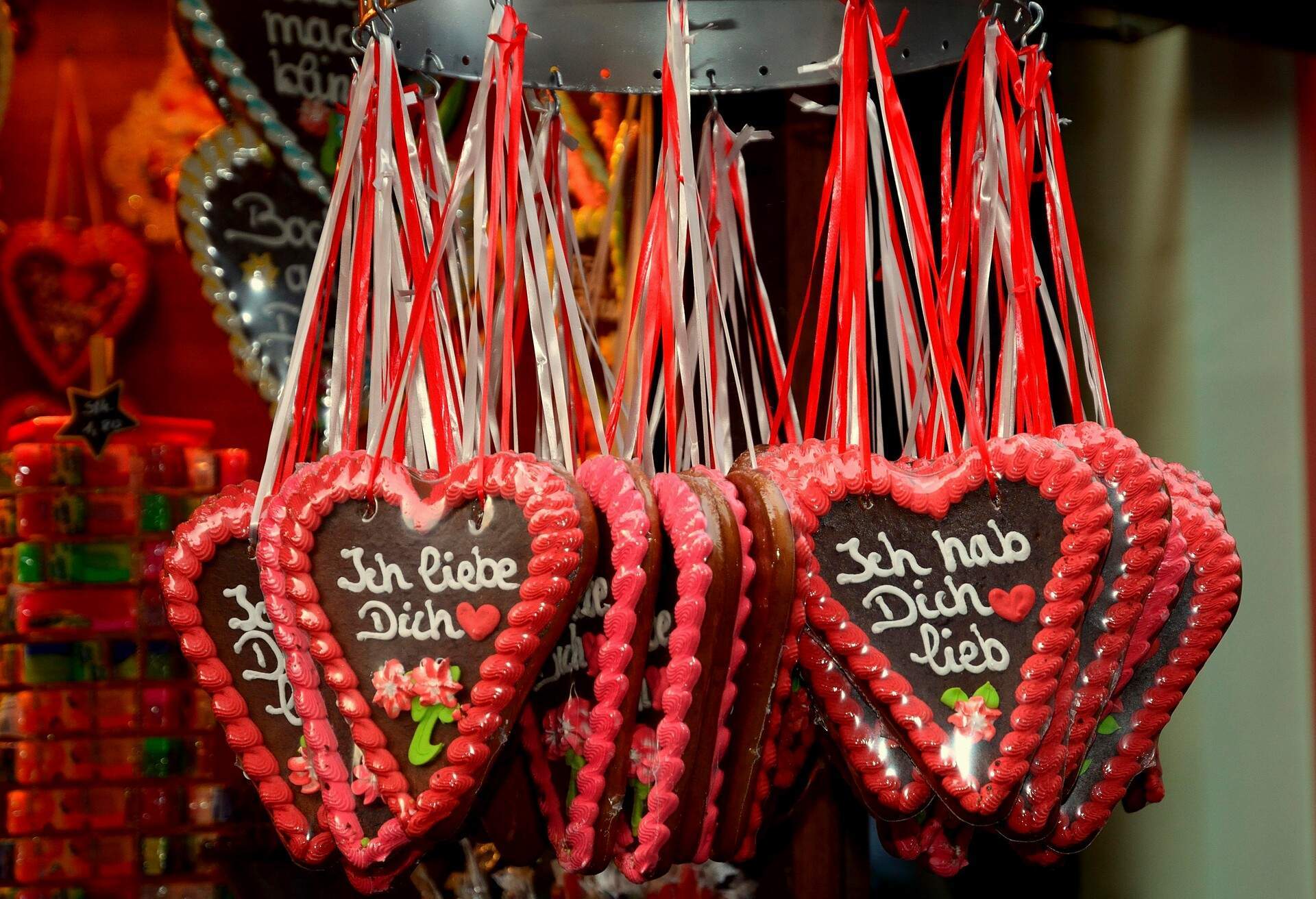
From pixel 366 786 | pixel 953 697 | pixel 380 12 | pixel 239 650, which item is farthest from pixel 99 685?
pixel 953 697

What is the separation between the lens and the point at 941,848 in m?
0.93

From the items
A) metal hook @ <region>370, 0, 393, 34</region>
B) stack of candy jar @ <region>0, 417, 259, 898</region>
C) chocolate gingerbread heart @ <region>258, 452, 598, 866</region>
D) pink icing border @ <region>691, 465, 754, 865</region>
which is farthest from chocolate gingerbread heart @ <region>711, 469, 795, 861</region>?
stack of candy jar @ <region>0, 417, 259, 898</region>

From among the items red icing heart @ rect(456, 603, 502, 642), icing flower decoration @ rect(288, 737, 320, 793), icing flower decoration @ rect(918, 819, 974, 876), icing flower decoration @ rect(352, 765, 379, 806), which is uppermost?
red icing heart @ rect(456, 603, 502, 642)

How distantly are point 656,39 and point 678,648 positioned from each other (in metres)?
0.55

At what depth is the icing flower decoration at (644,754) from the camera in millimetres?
800

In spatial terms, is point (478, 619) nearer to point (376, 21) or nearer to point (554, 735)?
point (554, 735)

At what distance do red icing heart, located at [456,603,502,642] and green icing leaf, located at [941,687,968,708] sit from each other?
0.89 ft

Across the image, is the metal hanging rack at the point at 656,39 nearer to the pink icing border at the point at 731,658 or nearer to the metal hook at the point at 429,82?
the metal hook at the point at 429,82

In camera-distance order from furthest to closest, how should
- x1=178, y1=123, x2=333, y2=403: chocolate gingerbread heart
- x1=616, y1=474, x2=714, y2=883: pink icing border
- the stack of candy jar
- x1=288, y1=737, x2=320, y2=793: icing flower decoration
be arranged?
x1=178, y1=123, x2=333, y2=403: chocolate gingerbread heart → the stack of candy jar → x1=288, y1=737, x2=320, y2=793: icing flower decoration → x1=616, y1=474, x2=714, y2=883: pink icing border

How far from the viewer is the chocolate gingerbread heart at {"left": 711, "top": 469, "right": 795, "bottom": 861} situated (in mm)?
757

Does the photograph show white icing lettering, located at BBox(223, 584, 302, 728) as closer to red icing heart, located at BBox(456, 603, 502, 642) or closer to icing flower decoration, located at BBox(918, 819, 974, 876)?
red icing heart, located at BBox(456, 603, 502, 642)

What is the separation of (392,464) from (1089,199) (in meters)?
1.08

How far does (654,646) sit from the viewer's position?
804 mm

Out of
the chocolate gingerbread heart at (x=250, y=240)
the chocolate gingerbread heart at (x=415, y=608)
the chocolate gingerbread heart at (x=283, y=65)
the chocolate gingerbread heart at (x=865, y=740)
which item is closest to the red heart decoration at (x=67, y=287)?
the chocolate gingerbread heart at (x=250, y=240)
